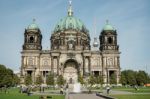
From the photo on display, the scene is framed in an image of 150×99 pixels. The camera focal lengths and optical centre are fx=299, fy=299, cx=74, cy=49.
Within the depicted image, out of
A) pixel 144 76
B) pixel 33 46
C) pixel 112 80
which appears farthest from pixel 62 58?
pixel 144 76

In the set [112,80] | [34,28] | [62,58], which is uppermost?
[34,28]

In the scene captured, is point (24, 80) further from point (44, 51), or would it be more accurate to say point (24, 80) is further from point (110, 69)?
point (110, 69)

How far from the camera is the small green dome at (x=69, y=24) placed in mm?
109925

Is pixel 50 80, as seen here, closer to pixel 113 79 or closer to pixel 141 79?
pixel 113 79

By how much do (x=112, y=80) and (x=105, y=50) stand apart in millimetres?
11317

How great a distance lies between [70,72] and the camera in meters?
101

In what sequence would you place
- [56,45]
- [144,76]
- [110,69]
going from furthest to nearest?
[144,76] < [56,45] < [110,69]

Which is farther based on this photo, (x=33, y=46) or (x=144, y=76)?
(x=144, y=76)

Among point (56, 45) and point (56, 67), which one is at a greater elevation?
point (56, 45)

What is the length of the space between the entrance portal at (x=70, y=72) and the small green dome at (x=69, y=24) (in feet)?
48.5

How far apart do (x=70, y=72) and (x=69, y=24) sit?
1931 centimetres

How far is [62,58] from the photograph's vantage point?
98062mm

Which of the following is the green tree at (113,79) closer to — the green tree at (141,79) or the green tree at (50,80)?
the green tree at (50,80)

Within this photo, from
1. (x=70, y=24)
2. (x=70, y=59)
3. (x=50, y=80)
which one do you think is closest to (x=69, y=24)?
(x=70, y=24)
